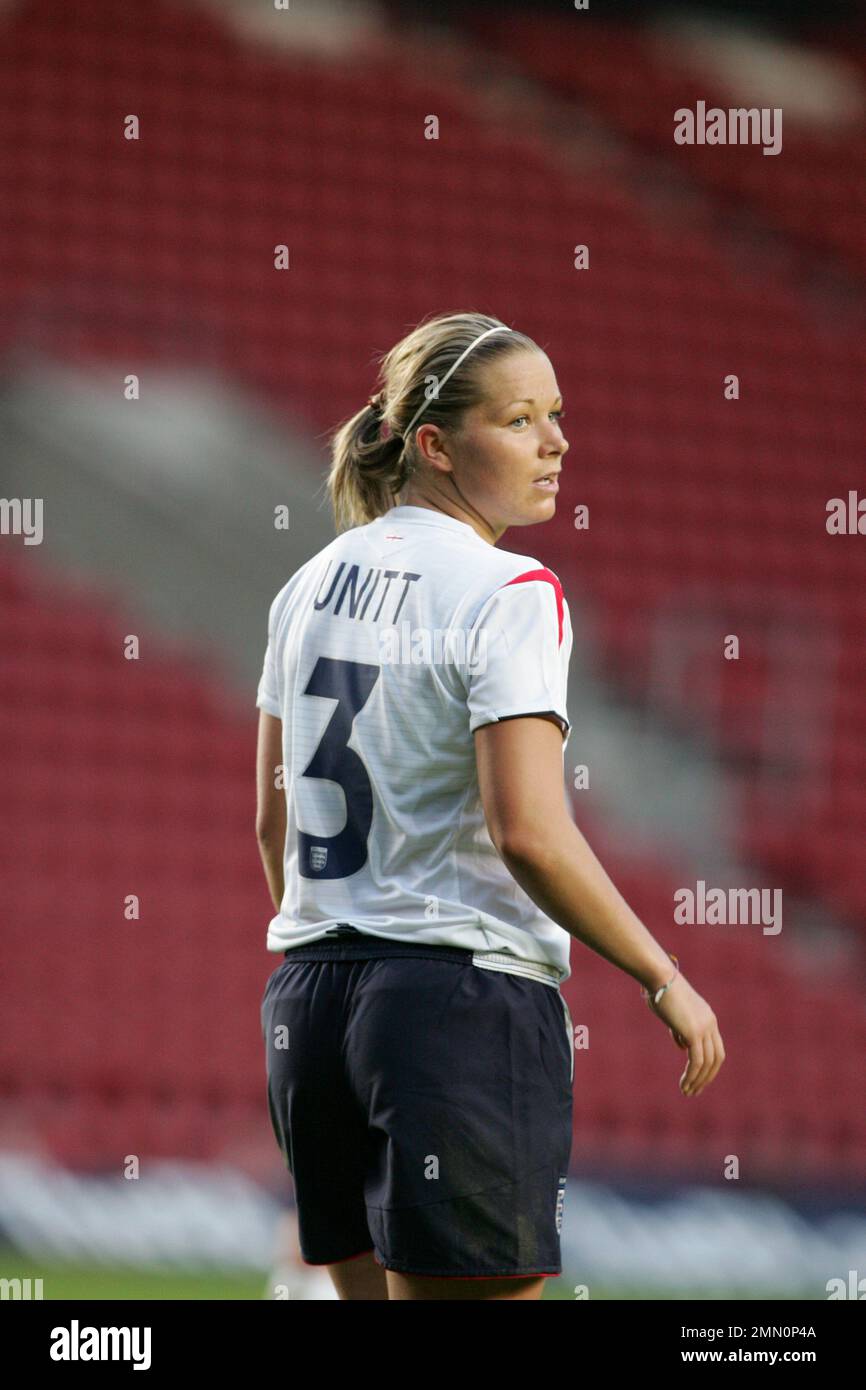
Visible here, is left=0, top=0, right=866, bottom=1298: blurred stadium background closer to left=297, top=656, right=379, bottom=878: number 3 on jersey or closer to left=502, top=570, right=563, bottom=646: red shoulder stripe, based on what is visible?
left=297, top=656, right=379, bottom=878: number 3 on jersey

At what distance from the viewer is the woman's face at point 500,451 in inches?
64.9

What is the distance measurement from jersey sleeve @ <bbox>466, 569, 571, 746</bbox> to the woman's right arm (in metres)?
0.02

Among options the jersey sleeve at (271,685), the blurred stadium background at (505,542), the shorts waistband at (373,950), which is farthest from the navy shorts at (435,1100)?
the blurred stadium background at (505,542)

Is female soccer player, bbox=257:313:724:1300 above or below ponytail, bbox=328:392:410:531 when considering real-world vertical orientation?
below

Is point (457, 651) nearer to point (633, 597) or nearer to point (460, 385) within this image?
point (460, 385)

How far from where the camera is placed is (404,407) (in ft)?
5.57

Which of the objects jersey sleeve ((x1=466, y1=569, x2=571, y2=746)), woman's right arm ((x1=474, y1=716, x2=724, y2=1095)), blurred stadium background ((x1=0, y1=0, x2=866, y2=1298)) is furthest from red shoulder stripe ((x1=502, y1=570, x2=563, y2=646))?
blurred stadium background ((x1=0, y1=0, x2=866, y2=1298))

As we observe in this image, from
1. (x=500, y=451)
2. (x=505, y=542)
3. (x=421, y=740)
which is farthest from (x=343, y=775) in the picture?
(x=505, y=542)

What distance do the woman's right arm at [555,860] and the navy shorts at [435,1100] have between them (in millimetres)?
99

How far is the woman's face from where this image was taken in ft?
5.41

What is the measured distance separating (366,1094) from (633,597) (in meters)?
4.47

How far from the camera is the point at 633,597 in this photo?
5820 millimetres

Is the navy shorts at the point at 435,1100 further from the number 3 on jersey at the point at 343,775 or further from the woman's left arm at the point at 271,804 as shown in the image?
the woman's left arm at the point at 271,804

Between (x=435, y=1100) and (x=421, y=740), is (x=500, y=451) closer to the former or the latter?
(x=421, y=740)
